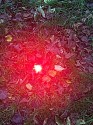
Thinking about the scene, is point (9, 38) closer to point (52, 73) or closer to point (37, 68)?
point (37, 68)

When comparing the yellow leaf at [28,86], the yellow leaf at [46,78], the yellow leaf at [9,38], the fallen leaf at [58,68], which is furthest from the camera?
the yellow leaf at [9,38]

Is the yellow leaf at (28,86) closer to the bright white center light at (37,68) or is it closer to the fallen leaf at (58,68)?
the bright white center light at (37,68)

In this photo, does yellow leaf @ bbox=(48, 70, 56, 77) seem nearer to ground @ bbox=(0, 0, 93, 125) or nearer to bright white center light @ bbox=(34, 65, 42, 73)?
ground @ bbox=(0, 0, 93, 125)

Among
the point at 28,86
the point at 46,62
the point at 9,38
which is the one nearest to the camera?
the point at 28,86

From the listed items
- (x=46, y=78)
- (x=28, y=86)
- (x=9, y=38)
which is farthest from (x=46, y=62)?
(x=9, y=38)

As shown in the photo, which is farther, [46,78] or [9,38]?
[9,38]

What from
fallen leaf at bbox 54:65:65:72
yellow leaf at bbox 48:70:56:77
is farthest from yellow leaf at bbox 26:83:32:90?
fallen leaf at bbox 54:65:65:72

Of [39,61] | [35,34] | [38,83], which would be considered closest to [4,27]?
[35,34]

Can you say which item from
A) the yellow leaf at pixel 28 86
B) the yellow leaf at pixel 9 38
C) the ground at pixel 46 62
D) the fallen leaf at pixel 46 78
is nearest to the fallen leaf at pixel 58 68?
the ground at pixel 46 62
